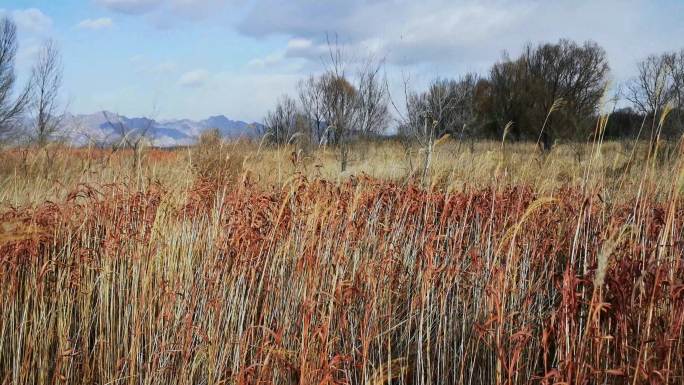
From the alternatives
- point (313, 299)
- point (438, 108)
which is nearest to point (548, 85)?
point (438, 108)

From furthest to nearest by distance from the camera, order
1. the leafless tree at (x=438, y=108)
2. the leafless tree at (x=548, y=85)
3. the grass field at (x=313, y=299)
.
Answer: the leafless tree at (x=548, y=85)
the leafless tree at (x=438, y=108)
the grass field at (x=313, y=299)

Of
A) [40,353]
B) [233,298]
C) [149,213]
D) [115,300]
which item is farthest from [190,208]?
[40,353]

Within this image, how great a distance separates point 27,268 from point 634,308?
10.9ft

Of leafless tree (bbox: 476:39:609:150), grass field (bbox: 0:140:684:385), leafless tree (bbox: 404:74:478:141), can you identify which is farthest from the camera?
leafless tree (bbox: 476:39:609:150)

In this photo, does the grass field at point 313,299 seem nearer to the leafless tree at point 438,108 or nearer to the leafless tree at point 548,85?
the leafless tree at point 438,108

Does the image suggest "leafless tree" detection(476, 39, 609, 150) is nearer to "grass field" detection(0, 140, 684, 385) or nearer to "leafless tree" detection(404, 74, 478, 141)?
"leafless tree" detection(404, 74, 478, 141)

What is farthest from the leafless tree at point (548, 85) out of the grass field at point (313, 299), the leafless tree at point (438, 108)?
the grass field at point (313, 299)

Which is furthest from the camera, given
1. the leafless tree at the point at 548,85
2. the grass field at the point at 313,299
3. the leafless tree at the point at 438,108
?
the leafless tree at the point at 548,85

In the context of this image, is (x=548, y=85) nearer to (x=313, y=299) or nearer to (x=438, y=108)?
(x=438, y=108)

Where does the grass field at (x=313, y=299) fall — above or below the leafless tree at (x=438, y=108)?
below

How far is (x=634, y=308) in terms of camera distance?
2039mm

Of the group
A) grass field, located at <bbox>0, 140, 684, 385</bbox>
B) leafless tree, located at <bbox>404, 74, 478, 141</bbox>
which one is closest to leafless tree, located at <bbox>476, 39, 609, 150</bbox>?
leafless tree, located at <bbox>404, 74, 478, 141</bbox>

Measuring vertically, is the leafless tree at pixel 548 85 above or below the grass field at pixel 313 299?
above

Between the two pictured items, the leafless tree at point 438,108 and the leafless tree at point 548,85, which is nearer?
the leafless tree at point 438,108
